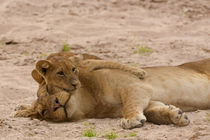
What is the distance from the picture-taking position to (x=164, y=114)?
145 inches

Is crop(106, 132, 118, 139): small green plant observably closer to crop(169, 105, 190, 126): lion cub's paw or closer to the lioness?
the lioness

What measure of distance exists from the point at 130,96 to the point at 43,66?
2.59 feet

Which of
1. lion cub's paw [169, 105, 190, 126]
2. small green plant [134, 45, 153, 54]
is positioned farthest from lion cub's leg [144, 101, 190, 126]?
small green plant [134, 45, 153, 54]

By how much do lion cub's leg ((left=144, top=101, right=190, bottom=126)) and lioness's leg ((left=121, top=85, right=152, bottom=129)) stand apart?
0.24ft

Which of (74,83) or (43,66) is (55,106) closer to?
(74,83)

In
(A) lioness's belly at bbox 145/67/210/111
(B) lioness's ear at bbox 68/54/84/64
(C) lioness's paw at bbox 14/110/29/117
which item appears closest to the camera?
(C) lioness's paw at bbox 14/110/29/117

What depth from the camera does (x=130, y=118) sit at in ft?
11.9

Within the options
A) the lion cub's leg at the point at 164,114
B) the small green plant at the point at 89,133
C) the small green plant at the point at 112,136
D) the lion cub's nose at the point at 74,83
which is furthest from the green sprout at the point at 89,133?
the lion cub's leg at the point at 164,114

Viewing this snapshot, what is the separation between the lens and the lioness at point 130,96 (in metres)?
3.65

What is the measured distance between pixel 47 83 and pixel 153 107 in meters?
0.92

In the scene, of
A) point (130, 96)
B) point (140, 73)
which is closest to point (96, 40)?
point (140, 73)

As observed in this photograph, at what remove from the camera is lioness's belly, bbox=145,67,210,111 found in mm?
4090

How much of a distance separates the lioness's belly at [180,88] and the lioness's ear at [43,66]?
96 centimetres

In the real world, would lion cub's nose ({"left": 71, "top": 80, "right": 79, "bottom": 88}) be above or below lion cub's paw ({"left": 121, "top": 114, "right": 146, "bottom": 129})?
above
